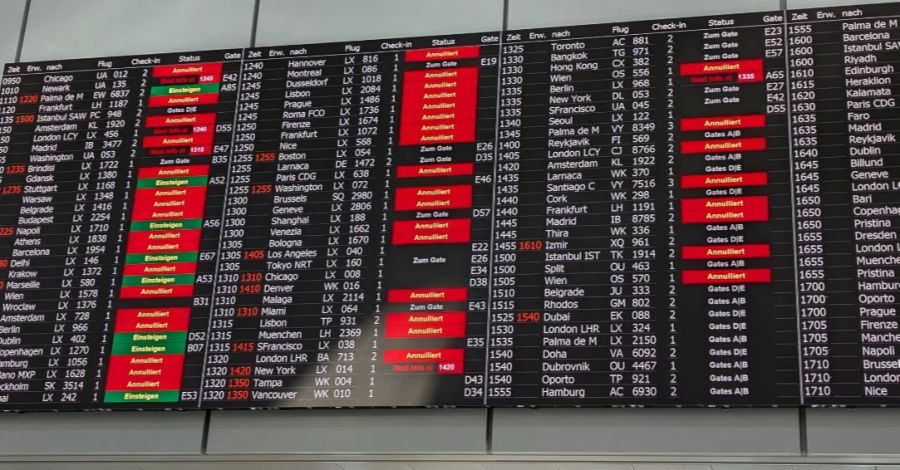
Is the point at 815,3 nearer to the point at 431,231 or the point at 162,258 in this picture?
the point at 431,231

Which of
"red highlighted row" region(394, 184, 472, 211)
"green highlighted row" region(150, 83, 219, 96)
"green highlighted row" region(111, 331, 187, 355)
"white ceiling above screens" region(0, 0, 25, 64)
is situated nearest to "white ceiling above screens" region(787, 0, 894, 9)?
"red highlighted row" region(394, 184, 472, 211)

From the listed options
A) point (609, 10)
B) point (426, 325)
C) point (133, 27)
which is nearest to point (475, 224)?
point (426, 325)

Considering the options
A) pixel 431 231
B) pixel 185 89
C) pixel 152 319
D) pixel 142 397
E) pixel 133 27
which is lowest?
pixel 142 397

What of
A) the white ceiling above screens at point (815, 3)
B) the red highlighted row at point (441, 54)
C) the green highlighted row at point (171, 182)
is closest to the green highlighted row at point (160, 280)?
the green highlighted row at point (171, 182)

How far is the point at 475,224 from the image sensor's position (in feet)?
20.1

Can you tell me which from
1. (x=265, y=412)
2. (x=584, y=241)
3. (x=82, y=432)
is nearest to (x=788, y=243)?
(x=584, y=241)

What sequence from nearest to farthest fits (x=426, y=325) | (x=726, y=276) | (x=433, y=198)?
1. (x=726, y=276)
2. (x=426, y=325)
3. (x=433, y=198)

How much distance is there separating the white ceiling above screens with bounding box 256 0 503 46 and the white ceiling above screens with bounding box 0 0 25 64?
150 centimetres

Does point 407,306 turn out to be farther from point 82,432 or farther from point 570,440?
point 82,432

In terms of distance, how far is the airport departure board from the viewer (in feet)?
18.7

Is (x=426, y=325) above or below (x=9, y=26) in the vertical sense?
below

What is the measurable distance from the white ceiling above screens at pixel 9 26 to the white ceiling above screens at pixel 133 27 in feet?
0.22

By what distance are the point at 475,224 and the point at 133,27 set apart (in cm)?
252

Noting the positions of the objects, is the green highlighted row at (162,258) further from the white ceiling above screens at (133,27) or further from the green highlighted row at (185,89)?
the white ceiling above screens at (133,27)
